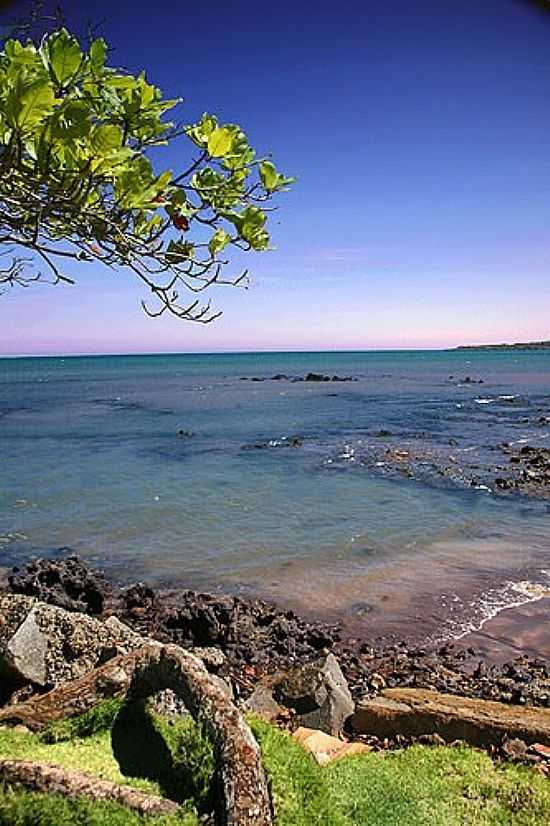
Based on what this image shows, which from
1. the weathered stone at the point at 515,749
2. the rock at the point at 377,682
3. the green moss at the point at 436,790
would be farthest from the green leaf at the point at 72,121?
the rock at the point at 377,682

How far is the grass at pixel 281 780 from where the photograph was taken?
4.00 meters

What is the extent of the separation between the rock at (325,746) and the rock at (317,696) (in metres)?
0.20

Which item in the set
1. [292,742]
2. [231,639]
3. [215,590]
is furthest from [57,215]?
[215,590]

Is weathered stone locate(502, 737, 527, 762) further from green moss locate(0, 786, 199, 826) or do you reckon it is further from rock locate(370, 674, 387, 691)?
green moss locate(0, 786, 199, 826)

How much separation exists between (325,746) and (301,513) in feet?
34.8

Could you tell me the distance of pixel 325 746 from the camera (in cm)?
598

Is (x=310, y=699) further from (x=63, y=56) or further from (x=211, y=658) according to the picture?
(x=63, y=56)

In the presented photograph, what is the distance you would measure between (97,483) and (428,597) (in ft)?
40.0

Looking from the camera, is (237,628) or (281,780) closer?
(281,780)

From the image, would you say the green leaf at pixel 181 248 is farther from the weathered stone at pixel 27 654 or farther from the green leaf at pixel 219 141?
the weathered stone at pixel 27 654

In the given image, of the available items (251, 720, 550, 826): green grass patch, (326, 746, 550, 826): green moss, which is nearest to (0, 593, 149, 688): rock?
(251, 720, 550, 826): green grass patch

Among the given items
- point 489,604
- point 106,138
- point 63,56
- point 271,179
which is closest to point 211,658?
point 489,604

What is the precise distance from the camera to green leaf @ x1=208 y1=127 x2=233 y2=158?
104 inches

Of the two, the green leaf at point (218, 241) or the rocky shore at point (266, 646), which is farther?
the rocky shore at point (266, 646)
